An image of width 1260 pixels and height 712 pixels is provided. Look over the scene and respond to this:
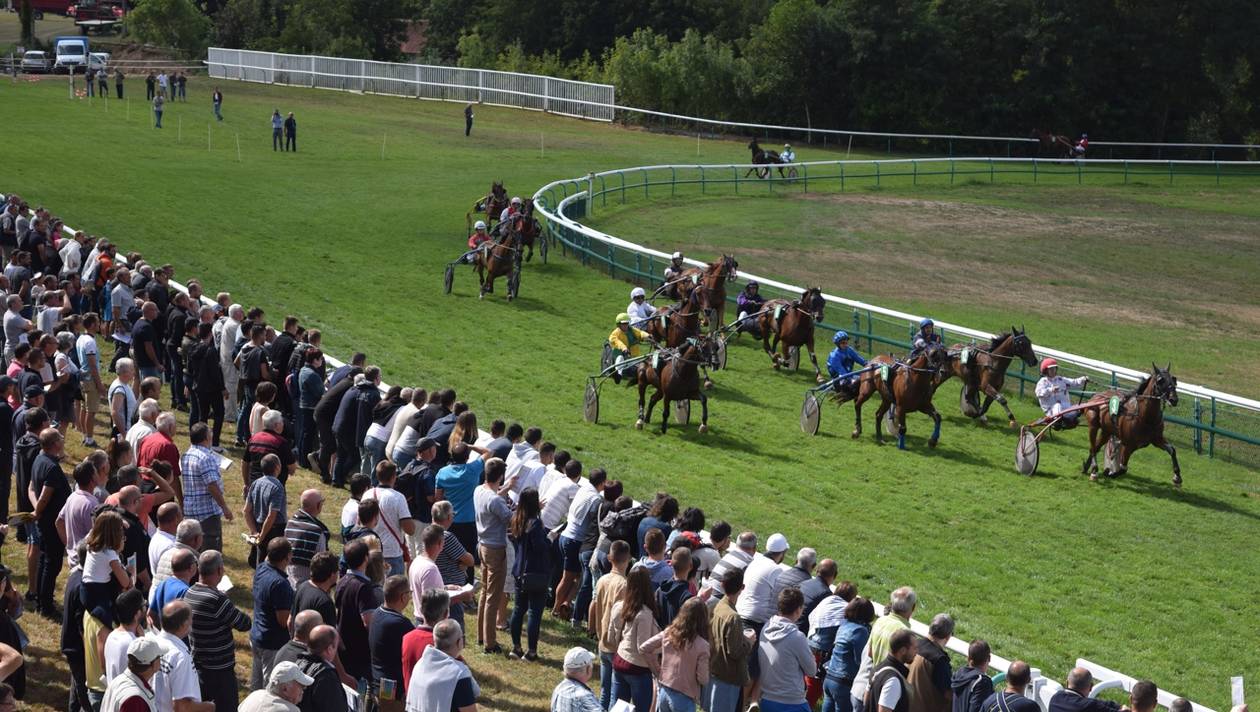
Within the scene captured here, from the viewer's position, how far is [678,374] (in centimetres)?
1988

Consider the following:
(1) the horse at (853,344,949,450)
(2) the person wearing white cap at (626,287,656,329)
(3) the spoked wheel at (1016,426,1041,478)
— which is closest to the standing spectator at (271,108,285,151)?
(2) the person wearing white cap at (626,287,656,329)

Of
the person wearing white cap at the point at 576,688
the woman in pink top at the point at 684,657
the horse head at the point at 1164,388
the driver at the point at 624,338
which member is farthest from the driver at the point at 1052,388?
the person wearing white cap at the point at 576,688

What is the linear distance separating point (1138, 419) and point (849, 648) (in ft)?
34.1

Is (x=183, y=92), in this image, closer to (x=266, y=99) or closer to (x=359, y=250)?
(x=266, y=99)

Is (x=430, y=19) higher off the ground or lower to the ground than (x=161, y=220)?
higher

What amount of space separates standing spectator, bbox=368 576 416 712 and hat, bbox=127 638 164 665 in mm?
1433

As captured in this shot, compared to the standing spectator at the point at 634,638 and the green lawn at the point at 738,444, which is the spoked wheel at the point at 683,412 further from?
the standing spectator at the point at 634,638

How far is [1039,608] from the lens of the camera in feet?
46.0

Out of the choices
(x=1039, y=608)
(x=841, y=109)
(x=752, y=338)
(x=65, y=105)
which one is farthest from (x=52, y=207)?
(x=841, y=109)

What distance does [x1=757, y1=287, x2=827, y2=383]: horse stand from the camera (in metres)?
23.8

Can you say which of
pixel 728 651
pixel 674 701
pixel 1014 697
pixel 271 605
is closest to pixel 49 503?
pixel 271 605

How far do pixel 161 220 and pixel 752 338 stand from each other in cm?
1527

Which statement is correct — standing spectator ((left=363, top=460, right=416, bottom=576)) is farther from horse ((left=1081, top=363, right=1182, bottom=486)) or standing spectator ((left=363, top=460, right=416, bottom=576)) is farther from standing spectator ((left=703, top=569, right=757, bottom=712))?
horse ((left=1081, top=363, right=1182, bottom=486))

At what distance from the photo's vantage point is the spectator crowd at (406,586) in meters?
8.19
